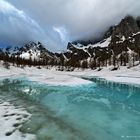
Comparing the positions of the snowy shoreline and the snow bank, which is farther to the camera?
the snowy shoreline

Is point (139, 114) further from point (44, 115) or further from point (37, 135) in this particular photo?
point (37, 135)

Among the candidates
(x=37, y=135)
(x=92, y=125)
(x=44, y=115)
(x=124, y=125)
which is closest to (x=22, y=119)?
(x=44, y=115)

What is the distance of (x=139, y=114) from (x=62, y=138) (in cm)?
929

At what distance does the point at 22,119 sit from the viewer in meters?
16.2

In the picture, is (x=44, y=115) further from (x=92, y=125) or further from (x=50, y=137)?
(x=50, y=137)

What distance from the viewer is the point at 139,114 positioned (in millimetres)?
19125

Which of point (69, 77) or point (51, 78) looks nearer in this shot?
point (51, 78)

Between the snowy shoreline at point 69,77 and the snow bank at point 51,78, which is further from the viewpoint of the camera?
the snowy shoreline at point 69,77

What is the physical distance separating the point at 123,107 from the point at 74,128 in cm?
932

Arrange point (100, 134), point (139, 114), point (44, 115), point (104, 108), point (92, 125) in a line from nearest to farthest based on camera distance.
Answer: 1. point (100, 134)
2. point (92, 125)
3. point (44, 115)
4. point (139, 114)
5. point (104, 108)

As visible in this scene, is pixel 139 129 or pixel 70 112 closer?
pixel 139 129

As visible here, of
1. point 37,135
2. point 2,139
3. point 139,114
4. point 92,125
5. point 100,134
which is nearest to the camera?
point 2,139

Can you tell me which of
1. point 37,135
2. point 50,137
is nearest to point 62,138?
point 50,137

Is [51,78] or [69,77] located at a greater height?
[69,77]
